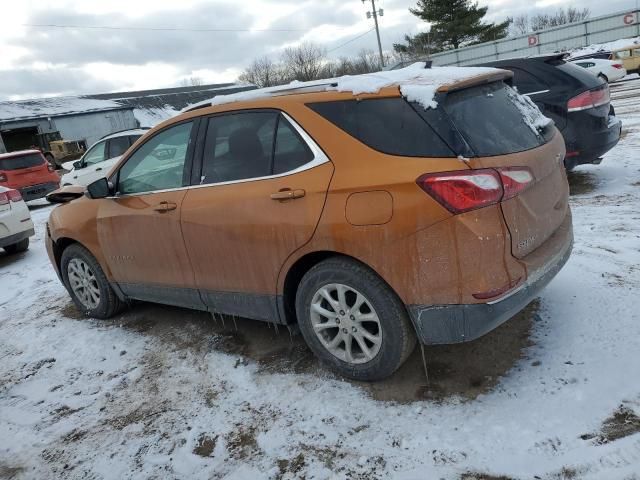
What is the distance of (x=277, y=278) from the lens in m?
3.39

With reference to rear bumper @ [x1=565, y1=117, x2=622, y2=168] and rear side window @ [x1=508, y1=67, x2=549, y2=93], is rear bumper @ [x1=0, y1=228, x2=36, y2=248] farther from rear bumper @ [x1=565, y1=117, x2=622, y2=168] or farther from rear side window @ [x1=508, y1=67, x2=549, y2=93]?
rear bumper @ [x1=565, y1=117, x2=622, y2=168]

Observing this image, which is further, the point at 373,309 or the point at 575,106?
the point at 575,106

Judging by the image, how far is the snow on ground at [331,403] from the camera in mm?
2578

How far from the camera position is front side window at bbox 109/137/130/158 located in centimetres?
1302

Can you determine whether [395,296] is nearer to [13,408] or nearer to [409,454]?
[409,454]

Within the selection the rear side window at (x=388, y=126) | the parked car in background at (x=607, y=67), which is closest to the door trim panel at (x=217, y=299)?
the rear side window at (x=388, y=126)

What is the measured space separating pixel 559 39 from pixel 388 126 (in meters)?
43.7

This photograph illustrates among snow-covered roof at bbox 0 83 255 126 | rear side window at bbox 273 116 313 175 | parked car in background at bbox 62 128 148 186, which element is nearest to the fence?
snow-covered roof at bbox 0 83 255 126

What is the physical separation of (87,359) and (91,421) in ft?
3.29

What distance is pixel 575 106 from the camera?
629 centimetres

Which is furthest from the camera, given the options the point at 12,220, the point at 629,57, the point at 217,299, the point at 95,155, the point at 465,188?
the point at 629,57

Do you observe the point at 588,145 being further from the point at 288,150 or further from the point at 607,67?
the point at 607,67

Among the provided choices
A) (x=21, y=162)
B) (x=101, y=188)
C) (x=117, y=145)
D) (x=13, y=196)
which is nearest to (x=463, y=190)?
(x=101, y=188)

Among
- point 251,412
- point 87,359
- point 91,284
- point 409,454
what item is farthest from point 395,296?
point 91,284
